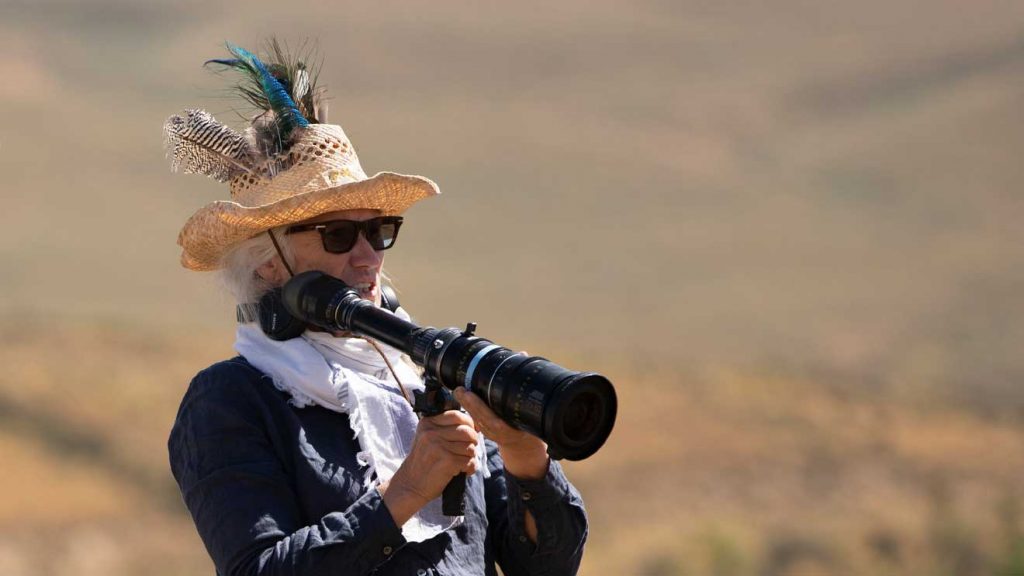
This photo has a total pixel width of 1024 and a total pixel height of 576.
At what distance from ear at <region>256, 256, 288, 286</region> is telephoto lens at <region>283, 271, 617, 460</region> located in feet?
0.57

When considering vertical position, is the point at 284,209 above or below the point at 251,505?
above

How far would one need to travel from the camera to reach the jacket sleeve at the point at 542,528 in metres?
2.74

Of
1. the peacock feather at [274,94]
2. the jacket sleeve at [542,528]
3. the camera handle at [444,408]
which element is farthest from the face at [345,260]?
the jacket sleeve at [542,528]

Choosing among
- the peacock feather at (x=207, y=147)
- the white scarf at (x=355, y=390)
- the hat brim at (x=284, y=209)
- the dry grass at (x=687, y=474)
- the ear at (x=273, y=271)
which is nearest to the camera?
the white scarf at (x=355, y=390)

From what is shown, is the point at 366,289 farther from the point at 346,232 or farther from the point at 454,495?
the point at 454,495

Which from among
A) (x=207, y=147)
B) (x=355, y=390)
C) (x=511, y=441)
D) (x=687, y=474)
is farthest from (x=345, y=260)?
(x=687, y=474)

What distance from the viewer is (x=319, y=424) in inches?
107

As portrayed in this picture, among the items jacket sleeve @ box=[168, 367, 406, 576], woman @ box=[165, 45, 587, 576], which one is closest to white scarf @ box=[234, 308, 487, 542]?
woman @ box=[165, 45, 587, 576]

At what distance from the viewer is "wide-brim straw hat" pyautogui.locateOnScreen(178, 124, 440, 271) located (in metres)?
2.81

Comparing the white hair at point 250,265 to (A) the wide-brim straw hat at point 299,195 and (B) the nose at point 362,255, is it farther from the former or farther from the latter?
(B) the nose at point 362,255

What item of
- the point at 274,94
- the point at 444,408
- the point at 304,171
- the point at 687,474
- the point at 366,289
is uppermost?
the point at 274,94

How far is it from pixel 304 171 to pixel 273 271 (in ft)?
0.74

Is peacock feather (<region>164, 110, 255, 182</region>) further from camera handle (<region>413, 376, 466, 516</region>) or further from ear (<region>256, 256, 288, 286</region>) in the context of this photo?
camera handle (<region>413, 376, 466, 516</region>)

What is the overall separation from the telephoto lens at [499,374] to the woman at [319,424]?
6 cm
